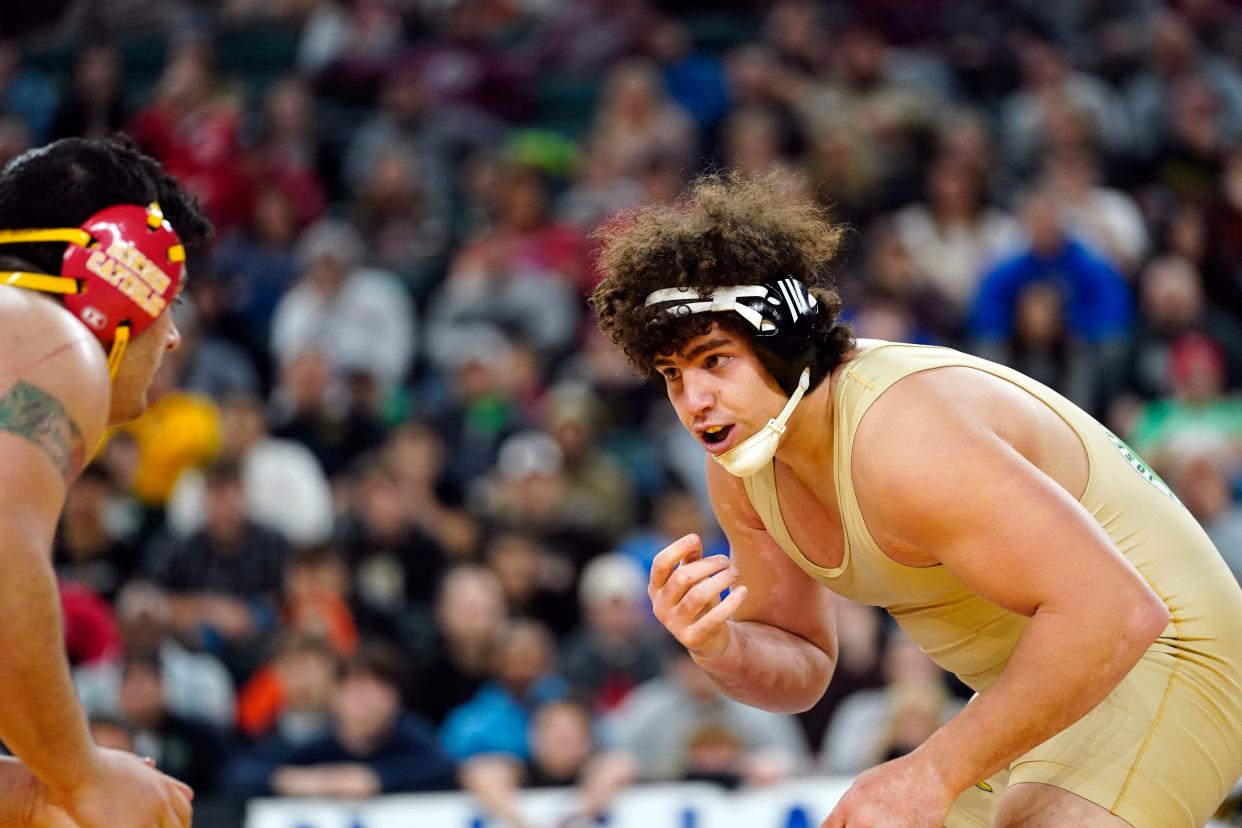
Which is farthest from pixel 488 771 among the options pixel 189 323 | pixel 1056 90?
pixel 1056 90

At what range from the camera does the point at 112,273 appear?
321 cm

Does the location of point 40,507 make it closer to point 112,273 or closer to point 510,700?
point 112,273

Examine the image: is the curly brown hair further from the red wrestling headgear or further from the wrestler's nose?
the red wrestling headgear

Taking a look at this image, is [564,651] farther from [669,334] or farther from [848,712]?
[669,334]

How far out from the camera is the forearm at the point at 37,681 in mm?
2867

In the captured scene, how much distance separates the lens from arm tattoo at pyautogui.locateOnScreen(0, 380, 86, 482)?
2.96 m

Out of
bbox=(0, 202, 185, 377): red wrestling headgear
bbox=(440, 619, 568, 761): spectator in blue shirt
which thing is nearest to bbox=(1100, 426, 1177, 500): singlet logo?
bbox=(0, 202, 185, 377): red wrestling headgear

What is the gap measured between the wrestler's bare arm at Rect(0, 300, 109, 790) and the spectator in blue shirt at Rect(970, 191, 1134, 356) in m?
6.92

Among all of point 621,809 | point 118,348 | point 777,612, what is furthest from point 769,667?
point 621,809

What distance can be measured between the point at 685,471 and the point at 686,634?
5.74m

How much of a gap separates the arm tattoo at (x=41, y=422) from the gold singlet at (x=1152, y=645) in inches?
60.0

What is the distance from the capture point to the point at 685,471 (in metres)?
9.13

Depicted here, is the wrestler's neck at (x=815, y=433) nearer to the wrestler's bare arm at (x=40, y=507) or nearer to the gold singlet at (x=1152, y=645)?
the gold singlet at (x=1152, y=645)

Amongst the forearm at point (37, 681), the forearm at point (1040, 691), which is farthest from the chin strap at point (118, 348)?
the forearm at point (1040, 691)
